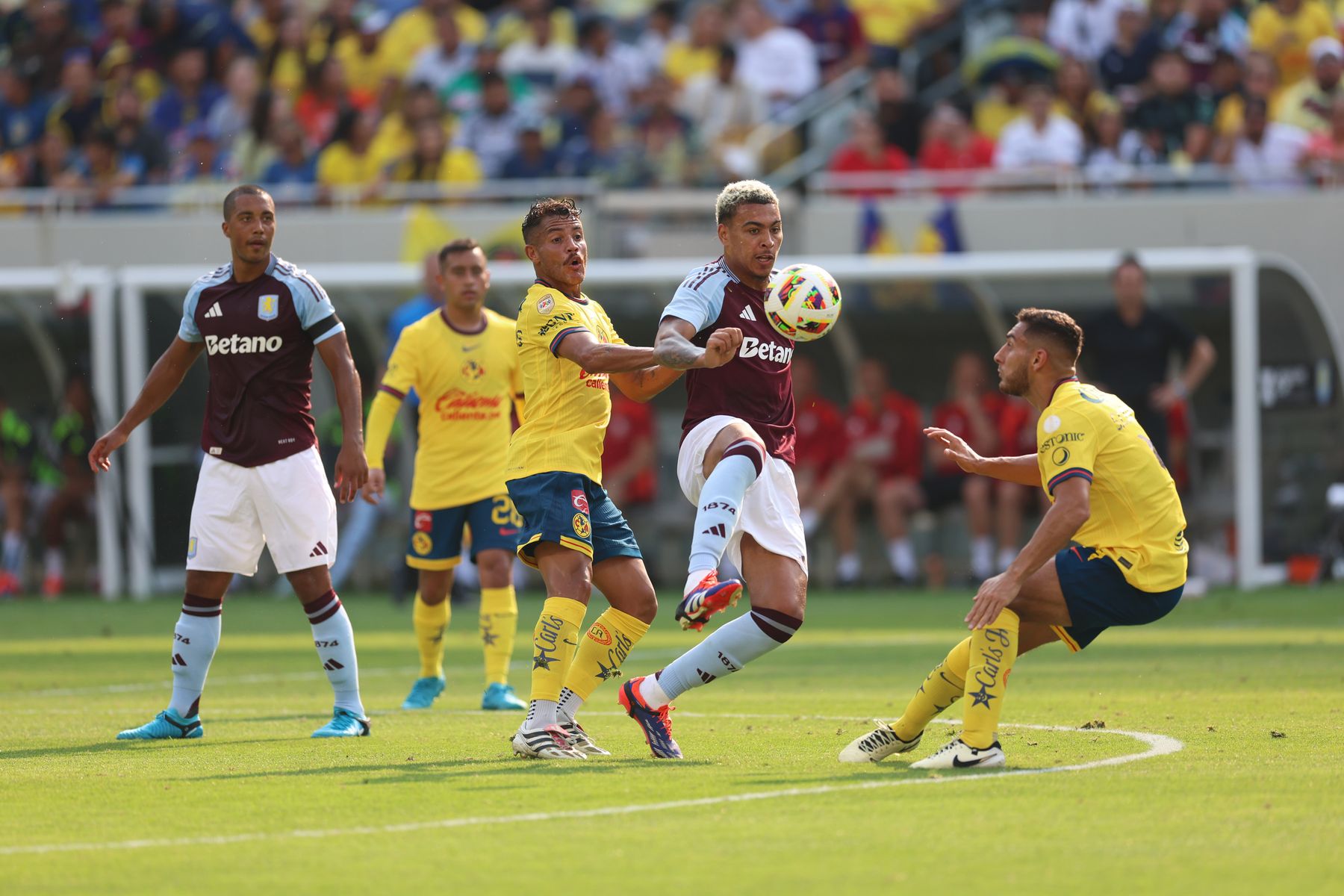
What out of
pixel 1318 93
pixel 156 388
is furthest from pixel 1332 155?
pixel 156 388

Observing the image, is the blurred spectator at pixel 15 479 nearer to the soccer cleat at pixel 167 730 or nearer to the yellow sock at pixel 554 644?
the soccer cleat at pixel 167 730

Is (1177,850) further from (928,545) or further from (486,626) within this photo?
(928,545)

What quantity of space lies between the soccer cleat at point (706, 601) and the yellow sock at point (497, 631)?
335 cm

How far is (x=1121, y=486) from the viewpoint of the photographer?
268 inches

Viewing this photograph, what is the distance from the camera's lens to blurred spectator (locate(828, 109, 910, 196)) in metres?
19.6

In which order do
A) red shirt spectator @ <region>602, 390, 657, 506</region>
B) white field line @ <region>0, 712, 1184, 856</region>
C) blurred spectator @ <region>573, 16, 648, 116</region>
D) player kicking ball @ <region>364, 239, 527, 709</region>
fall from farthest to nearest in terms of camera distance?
blurred spectator @ <region>573, 16, 648, 116</region> < red shirt spectator @ <region>602, 390, 657, 506</region> < player kicking ball @ <region>364, 239, 527, 709</region> < white field line @ <region>0, 712, 1184, 856</region>

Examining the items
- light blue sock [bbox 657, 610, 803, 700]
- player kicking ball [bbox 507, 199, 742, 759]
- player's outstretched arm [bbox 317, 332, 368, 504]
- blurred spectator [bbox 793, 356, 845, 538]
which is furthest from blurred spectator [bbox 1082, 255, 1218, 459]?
light blue sock [bbox 657, 610, 803, 700]

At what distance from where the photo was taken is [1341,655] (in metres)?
11.3

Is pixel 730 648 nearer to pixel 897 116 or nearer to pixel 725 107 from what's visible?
pixel 897 116

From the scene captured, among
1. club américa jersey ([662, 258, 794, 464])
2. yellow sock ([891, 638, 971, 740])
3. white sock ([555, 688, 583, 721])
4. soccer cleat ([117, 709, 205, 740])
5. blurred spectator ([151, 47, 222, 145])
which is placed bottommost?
soccer cleat ([117, 709, 205, 740])

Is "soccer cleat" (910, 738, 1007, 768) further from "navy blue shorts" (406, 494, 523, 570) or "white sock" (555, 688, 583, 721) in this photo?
"navy blue shorts" (406, 494, 523, 570)

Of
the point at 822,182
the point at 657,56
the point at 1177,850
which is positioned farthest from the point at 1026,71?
the point at 1177,850

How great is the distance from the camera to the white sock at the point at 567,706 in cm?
743

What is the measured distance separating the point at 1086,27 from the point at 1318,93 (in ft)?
9.29
